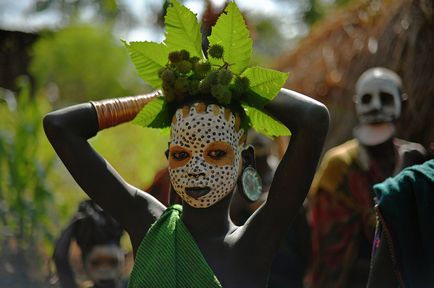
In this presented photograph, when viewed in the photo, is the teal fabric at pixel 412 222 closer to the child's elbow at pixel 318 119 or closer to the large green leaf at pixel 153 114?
the child's elbow at pixel 318 119

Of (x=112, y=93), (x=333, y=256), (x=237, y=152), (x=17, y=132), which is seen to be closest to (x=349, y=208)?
(x=333, y=256)

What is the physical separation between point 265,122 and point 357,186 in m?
3.10

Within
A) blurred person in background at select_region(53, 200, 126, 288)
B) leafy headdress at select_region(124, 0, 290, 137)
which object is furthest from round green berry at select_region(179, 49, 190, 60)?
blurred person in background at select_region(53, 200, 126, 288)

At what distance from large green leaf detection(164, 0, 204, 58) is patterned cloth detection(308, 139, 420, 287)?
305 centimetres

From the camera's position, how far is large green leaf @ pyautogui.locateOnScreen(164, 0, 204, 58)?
395 centimetres

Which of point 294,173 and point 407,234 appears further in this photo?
point 407,234

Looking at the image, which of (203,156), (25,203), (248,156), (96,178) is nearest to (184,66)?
(203,156)

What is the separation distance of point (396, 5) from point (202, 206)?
507cm

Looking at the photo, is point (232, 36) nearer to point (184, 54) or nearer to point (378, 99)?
point (184, 54)

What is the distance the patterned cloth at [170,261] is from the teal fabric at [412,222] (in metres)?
0.69

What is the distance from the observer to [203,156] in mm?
3883

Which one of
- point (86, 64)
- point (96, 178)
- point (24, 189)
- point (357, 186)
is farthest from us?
point (86, 64)

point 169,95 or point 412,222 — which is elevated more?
point 169,95

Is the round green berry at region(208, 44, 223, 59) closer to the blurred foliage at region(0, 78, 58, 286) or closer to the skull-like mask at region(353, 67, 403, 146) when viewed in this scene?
the skull-like mask at region(353, 67, 403, 146)
